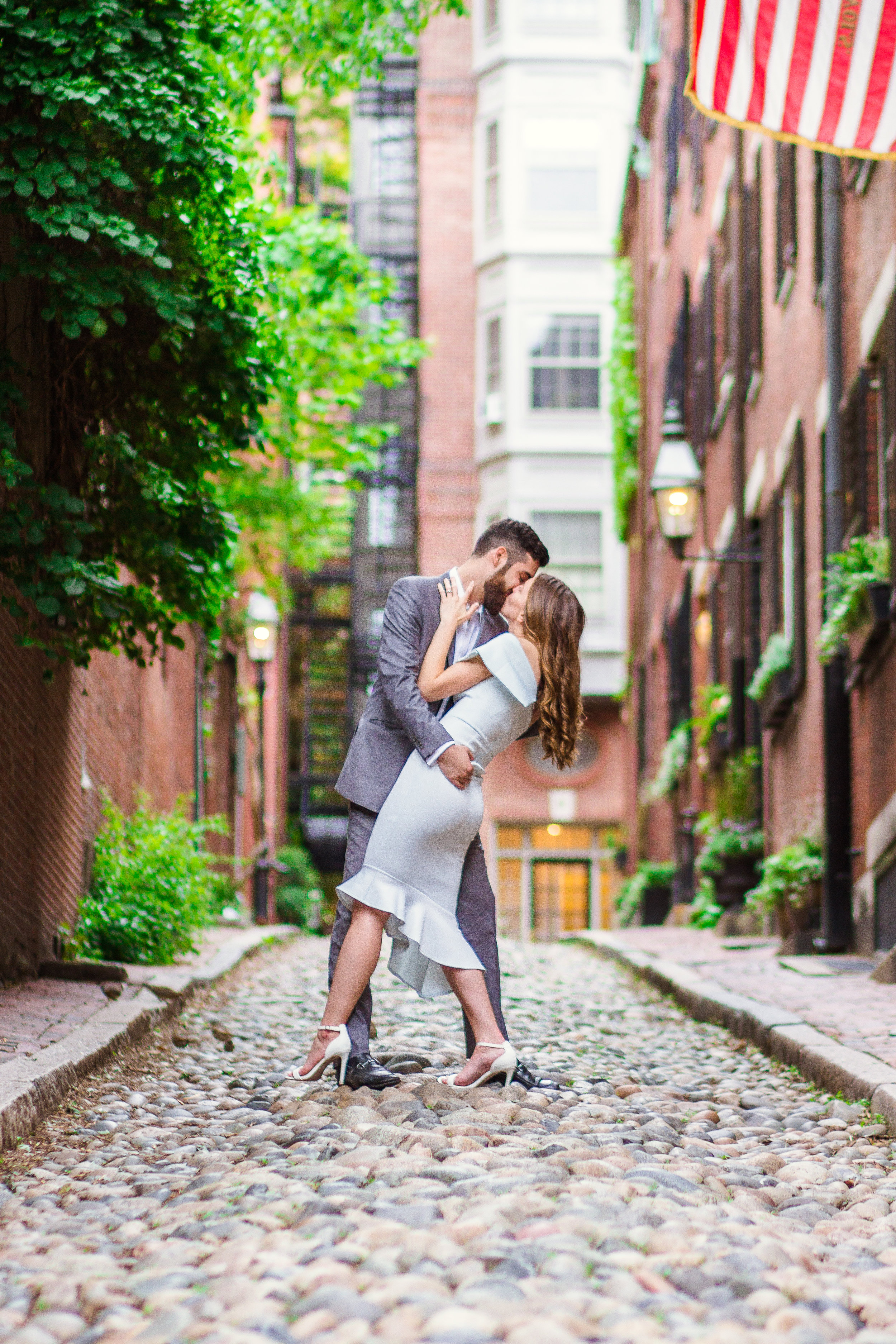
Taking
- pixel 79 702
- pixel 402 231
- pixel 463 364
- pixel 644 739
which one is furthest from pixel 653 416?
pixel 79 702

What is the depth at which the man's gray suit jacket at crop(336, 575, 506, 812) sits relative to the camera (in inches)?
196

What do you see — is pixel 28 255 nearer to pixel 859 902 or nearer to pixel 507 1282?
pixel 507 1282

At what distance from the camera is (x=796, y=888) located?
10922mm

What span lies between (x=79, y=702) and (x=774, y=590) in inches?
278

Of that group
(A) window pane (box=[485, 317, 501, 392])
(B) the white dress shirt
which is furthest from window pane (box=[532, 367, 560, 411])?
(B) the white dress shirt

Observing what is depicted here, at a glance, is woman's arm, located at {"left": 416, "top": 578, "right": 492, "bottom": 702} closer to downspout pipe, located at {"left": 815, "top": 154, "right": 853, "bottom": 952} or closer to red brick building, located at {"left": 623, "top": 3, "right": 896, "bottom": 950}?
red brick building, located at {"left": 623, "top": 3, "right": 896, "bottom": 950}

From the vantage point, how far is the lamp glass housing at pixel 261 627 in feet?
57.8

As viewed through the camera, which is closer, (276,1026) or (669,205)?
(276,1026)

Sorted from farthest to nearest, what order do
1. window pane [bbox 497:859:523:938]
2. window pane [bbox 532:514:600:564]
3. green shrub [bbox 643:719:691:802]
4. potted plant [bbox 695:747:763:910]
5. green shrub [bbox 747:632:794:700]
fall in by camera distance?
window pane [bbox 532:514:600:564] → window pane [bbox 497:859:523:938] → green shrub [bbox 643:719:691:802] → potted plant [bbox 695:747:763:910] → green shrub [bbox 747:632:794:700]

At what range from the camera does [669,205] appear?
22.1 meters

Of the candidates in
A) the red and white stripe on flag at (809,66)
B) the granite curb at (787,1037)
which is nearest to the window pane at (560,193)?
the granite curb at (787,1037)

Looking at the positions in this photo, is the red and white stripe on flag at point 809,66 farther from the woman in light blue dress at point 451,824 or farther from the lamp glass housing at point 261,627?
the lamp glass housing at point 261,627

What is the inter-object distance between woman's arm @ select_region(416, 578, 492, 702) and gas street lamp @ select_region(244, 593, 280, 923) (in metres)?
12.2

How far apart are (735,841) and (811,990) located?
21.5 ft
